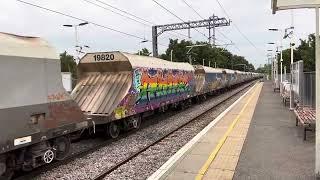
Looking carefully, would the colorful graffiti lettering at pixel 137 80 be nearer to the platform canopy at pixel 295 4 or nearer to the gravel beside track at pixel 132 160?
the gravel beside track at pixel 132 160

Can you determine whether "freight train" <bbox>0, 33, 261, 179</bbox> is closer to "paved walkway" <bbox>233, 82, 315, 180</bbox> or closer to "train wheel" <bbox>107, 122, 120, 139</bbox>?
"train wheel" <bbox>107, 122, 120, 139</bbox>

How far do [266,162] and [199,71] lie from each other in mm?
25205

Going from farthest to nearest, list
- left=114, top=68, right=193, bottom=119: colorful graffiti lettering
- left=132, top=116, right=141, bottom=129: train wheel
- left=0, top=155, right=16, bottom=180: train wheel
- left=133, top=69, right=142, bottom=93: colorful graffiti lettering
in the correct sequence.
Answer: left=132, top=116, right=141, bottom=129: train wheel → left=133, top=69, right=142, bottom=93: colorful graffiti lettering → left=114, top=68, right=193, bottom=119: colorful graffiti lettering → left=0, top=155, right=16, bottom=180: train wheel

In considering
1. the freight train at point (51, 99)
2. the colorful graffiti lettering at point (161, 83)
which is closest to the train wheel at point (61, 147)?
the freight train at point (51, 99)

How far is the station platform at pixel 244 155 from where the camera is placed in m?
8.74

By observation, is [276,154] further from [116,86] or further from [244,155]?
[116,86]

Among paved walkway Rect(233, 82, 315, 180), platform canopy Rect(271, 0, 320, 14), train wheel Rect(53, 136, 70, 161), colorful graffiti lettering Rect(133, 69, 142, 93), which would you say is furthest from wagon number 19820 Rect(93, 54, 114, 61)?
platform canopy Rect(271, 0, 320, 14)

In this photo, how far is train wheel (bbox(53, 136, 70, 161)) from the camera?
10809 mm

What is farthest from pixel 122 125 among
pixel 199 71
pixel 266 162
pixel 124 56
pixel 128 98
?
pixel 199 71

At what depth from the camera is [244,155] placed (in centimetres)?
1055

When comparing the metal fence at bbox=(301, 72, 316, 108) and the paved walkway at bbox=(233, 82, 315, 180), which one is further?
the metal fence at bbox=(301, 72, 316, 108)

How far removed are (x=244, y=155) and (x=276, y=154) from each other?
78 centimetres

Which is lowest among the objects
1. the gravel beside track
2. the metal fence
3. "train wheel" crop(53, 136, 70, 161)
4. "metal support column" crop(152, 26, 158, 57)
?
the gravel beside track

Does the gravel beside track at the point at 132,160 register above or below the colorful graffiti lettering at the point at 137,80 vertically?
below
